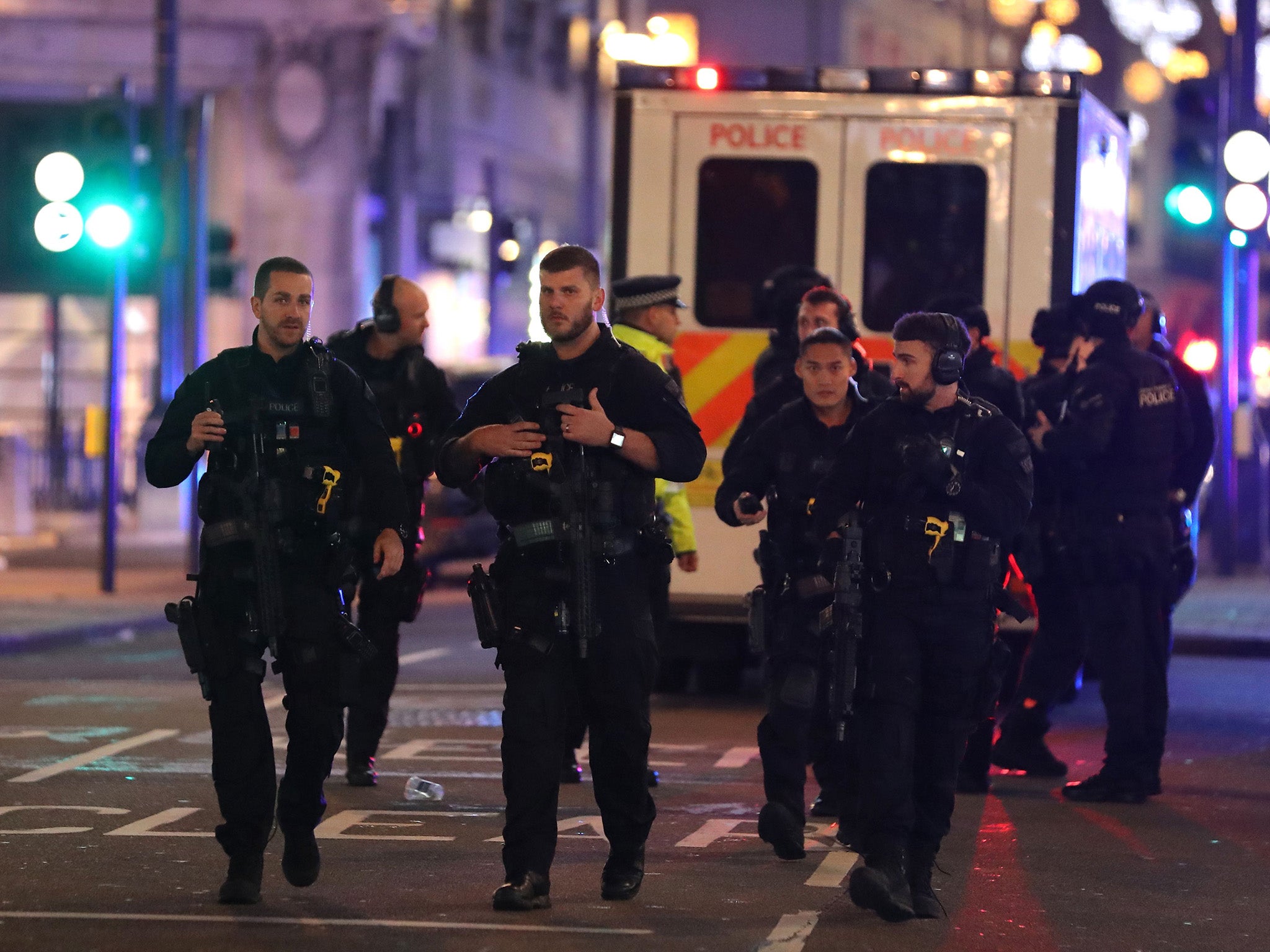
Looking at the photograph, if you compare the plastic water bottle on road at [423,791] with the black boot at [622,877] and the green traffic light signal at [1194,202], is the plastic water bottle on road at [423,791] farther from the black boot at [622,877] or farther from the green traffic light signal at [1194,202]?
the green traffic light signal at [1194,202]

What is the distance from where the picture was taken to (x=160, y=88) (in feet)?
64.7

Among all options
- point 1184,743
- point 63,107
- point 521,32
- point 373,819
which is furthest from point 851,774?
point 521,32

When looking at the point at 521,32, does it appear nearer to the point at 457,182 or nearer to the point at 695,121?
the point at 457,182

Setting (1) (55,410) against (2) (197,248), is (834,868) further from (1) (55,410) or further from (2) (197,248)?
(1) (55,410)

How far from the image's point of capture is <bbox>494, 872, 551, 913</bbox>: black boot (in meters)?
6.82

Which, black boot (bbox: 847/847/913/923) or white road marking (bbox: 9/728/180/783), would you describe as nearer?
black boot (bbox: 847/847/913/923)

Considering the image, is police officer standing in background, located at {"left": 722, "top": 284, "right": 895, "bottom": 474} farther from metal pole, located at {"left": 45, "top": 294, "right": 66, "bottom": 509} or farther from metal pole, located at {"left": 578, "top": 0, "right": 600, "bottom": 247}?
metal pole, located at {"left": 578, "top": 0, "right": 600, "bottom": 247}

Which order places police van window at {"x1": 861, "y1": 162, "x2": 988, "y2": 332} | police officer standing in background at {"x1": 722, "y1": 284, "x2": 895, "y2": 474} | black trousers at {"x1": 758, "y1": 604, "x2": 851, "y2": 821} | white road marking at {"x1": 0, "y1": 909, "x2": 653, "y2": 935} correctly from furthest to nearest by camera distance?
1. police van window at {"x1": 861, "y1": 162, "x2": 988, "y2": 332}
2. police officer standing in background at {"x1": 722, "y1": 284, "x2": 895, "y2": 474}
3. black trousers at {"x1": 758, "y1": 604, "x2": 851, "y2": 821}
4. white road marking at {"x1": 0, "y1": 909, "x2": 653, "y2": 935}

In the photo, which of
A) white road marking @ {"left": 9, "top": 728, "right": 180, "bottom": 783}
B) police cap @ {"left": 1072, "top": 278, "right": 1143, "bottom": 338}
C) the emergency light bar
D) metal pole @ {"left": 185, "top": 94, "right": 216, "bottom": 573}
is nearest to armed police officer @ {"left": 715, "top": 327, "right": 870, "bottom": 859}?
police cap @ {"left": 1072, "top": 278, "right": 1143, "bottom": 338}

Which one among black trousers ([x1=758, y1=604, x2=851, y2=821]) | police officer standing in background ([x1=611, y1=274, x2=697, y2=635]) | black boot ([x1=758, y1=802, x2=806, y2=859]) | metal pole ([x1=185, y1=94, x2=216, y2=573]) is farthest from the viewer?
metal pole ([x1=185, y1=94, x2=216, y2=573])

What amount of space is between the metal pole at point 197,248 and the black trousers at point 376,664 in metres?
9.73

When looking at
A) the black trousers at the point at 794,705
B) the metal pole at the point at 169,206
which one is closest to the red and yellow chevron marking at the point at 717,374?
the black trousers at the point at 794,705

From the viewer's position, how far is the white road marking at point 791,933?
21.2 ft

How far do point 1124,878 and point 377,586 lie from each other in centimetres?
332
